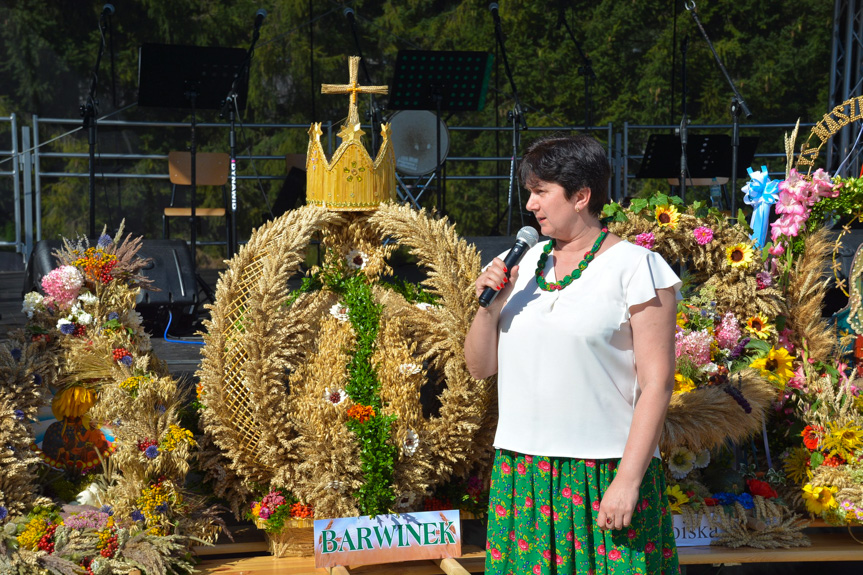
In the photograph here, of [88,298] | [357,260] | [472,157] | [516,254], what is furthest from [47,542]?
[472,157]

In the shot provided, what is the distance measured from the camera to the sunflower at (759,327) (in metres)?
2.95

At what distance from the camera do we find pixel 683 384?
274 cm

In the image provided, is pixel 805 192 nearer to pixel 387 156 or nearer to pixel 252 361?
pixel 387 156

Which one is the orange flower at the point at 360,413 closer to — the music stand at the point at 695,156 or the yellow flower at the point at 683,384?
the yellow flower at the point at 683,384

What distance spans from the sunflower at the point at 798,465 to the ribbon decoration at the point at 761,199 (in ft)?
2.41

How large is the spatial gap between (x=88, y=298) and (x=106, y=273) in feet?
0.32

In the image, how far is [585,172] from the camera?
1.76m

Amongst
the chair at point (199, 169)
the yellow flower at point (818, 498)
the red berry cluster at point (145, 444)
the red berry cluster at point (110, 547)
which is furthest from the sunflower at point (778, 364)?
the chair at point (199, 169)

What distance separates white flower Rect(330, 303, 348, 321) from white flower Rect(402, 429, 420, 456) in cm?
40

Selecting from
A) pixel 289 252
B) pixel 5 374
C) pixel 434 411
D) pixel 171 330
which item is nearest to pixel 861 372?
pixel 434 411

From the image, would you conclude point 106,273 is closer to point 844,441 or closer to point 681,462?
point 681,462

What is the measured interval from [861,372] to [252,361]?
202 centimetres

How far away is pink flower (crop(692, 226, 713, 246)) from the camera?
2.95 m

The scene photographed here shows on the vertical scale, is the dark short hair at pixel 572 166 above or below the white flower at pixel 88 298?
above
